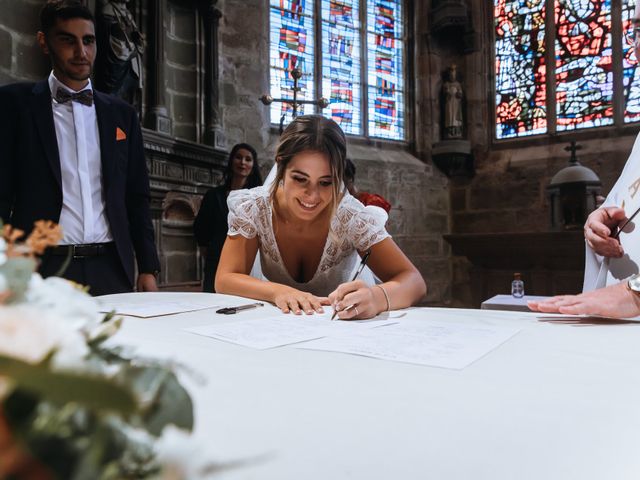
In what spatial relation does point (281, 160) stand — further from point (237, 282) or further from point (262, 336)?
point (262, 336)

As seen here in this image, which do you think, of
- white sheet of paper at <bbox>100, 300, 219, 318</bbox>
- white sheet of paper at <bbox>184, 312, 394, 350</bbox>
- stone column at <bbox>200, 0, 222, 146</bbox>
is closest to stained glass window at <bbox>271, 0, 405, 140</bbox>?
stone column at <bbox>200, 0, 222, 146</bbox>

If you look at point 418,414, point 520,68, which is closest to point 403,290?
point 418,414

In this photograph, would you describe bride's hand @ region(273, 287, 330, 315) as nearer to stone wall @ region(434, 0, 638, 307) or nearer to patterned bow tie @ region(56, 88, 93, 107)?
patterned bow tie @ region(56, 88, 93, 107)

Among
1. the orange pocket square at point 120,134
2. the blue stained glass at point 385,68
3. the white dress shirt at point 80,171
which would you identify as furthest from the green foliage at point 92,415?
the blue stained glass at point 385,68

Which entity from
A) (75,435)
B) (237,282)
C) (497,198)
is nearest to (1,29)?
(237,282)

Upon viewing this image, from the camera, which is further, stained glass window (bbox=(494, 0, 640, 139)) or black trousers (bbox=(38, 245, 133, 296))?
stained glass window (bbox=(494, 0, 640, 139))

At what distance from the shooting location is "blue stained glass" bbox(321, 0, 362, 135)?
7.42m

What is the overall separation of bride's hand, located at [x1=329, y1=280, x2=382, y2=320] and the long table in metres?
0.43

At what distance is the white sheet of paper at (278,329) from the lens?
1.03 metres

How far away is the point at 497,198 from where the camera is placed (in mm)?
7973

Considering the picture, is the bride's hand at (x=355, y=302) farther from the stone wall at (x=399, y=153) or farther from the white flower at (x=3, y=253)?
the stone wall at (x=399, y=153)

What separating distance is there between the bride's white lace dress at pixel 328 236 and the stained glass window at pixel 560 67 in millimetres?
6468

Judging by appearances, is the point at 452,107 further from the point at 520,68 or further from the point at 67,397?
the point at 67,397

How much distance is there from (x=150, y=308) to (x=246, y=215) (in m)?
0.80
